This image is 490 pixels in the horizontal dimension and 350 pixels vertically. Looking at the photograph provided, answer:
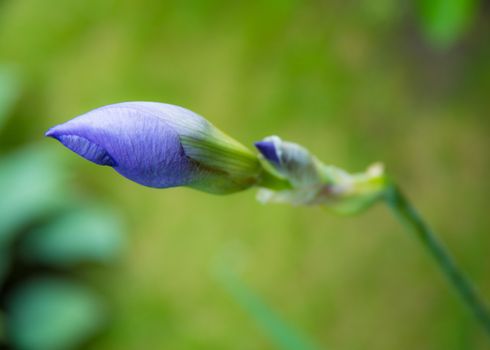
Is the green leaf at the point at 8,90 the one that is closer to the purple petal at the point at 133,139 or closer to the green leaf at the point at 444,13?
the green leaf at the point at 444,13

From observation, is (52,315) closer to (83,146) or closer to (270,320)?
(270,320)

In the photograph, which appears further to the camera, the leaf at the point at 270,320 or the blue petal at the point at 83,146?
the leaf at the point at 270,320

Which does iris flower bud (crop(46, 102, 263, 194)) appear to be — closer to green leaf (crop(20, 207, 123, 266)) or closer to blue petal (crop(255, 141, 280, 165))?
blue petal (crop(255, 141, 280, 165))

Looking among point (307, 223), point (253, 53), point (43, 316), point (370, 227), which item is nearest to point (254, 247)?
point (307, 223)

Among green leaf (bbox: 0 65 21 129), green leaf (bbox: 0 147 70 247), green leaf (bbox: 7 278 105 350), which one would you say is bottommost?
green leaf (bbox: 7 278 105 350)

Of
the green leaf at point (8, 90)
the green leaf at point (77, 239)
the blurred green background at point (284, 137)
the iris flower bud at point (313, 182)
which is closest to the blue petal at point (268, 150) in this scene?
the iris flower bud at point (313, 182)

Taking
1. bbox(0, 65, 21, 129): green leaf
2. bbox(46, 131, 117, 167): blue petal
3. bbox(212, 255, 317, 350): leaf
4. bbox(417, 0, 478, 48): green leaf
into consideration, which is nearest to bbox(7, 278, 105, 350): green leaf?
bbox(0, 65, 21, 129): green leaf

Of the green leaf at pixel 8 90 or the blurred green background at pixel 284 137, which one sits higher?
the green leaf at pixel 8 90

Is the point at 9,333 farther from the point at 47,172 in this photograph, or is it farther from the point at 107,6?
the point at 107,6

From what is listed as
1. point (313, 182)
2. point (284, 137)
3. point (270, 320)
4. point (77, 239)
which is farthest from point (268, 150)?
point (77, 239)
